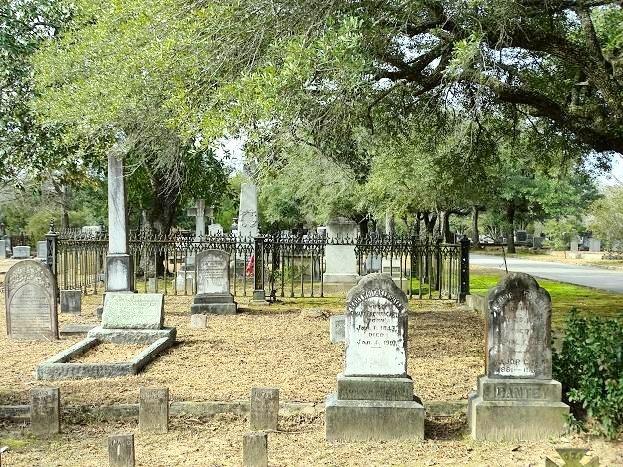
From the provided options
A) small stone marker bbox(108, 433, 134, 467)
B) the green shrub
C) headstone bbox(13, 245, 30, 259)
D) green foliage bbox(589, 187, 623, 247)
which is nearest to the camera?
small stone marker bbox(108, 433, 134, 467)

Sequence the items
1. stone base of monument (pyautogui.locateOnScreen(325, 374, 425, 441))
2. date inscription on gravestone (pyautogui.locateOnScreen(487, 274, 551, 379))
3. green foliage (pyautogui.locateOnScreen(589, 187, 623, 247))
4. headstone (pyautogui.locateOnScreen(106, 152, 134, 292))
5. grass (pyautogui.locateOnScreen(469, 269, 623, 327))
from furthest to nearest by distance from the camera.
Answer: green foliage (pyautogui.locateOnScreen(589, 187, 623, 247)) → grass (pyautogui.locateOnScreen(469, 269, 623, 327)) → headstone (pyautogui.locateOnScreen(106, 152, 134, 292)) → date inscription on gravestone (pyautogui.locateOnScreen(487, 274, 551, 379)) → stone base of monument (pyautogui.locateOnScreen(325, 374, 425, 441))

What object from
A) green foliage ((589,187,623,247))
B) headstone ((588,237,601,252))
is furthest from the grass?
headstone ((588,237,601,252))

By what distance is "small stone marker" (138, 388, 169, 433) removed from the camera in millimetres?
6801

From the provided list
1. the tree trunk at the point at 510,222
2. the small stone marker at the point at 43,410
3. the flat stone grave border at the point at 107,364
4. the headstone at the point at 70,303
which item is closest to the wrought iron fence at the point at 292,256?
the headstone at the point at 70,303

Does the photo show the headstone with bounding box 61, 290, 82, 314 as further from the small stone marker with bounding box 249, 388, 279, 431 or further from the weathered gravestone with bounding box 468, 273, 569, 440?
the weathered gravestone with bounding box 468, 273, 569, 440

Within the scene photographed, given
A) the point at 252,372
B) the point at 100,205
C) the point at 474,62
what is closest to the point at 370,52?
the point at 474,62

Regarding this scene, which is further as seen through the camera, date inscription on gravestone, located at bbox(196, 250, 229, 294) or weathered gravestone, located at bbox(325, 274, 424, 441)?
date inscription on gravestone, located at bbox(196, 250, 229, 294)

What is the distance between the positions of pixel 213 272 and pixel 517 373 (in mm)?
10427

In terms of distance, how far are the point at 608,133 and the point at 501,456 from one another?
6.52 meters

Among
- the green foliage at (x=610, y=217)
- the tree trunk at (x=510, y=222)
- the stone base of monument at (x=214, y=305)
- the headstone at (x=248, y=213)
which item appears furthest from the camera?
the tree trunk at (x=510, y=222)

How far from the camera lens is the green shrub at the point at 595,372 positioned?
635 centimetres

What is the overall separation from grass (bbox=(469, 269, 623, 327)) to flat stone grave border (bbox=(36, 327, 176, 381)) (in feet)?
25.9

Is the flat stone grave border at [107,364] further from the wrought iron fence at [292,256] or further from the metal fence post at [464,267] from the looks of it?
the metal fence post at [464,267]

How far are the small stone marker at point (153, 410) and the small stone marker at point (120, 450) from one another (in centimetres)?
119
